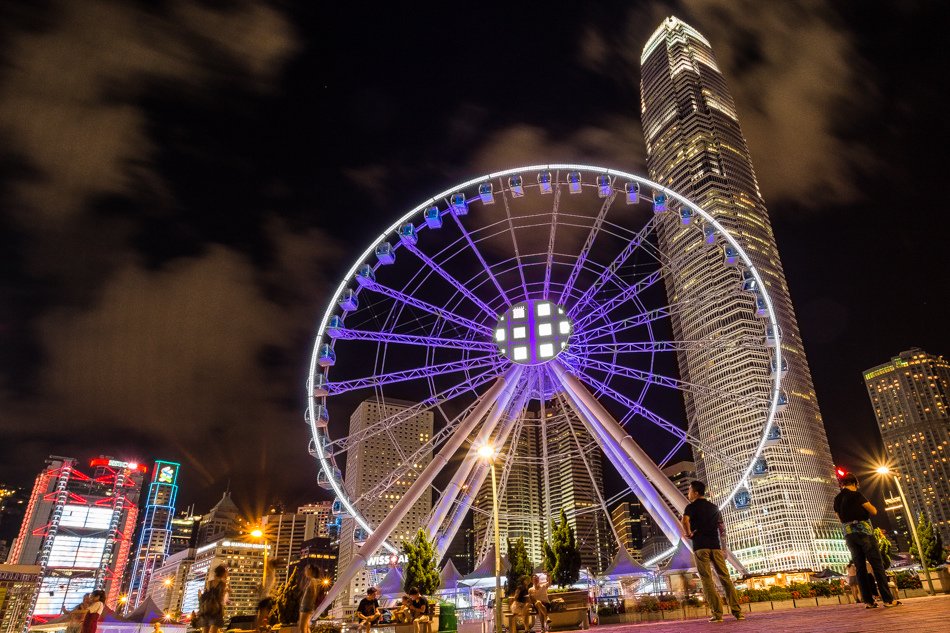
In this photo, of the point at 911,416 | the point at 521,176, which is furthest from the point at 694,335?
the point at 521,176

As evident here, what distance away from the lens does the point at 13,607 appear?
309 feet

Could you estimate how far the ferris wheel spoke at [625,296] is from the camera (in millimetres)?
26578

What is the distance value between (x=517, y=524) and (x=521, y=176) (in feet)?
458

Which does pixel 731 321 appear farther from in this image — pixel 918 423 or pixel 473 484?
pixel 473 484

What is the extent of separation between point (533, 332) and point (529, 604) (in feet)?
49.9

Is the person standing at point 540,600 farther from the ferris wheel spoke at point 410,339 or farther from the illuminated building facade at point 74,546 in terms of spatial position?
the illuminated building facade at point 74,546

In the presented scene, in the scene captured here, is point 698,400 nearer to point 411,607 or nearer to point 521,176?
point 521,176

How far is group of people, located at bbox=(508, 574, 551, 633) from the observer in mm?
13328

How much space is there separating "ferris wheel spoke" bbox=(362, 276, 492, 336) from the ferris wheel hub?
861 mm

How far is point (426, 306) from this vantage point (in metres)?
27.5

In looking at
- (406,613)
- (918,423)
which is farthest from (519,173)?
(918,423)

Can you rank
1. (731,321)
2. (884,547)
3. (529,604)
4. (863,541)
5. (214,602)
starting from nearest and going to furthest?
(863,541) → (214,602) → (529,604) → (884,547) → (731,321)

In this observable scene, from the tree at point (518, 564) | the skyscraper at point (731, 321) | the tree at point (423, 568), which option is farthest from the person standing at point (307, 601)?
the skyscraper at point (731, 321)

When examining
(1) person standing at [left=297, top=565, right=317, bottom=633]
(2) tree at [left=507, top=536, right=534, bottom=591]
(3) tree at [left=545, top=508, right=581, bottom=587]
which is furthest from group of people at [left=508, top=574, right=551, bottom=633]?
(2) tree at [left=507, top=536, right=534, bottom=591]
